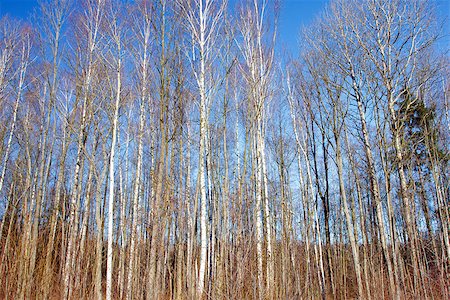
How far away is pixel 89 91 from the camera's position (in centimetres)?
883

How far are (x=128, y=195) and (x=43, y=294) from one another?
11.5 metres

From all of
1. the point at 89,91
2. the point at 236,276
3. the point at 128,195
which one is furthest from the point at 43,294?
the point at 128,195

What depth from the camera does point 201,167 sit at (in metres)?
6.94

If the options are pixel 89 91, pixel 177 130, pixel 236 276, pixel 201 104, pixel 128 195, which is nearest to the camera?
pixel 236 276

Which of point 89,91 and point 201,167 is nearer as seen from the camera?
point 201,167

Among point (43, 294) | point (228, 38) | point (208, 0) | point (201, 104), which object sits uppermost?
point (208, 0)

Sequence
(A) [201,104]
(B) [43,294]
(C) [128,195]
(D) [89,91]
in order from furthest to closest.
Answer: (C) [128,195]
(D) [89,91]
(A) [201,104]
(B) [43,294]

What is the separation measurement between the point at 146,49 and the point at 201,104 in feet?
9.97

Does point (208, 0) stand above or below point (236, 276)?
above

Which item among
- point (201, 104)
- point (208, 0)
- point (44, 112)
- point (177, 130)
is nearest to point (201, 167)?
point (177, 130)

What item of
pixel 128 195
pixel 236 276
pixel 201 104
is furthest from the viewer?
pixel 128 195

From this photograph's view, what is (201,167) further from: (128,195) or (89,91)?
(128,195)

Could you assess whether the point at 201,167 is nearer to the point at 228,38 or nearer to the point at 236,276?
the point at 236,276

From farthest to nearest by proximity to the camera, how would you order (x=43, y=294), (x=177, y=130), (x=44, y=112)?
(x=44, y=112)
(x=177, y=130)
(x=43, y=294)
